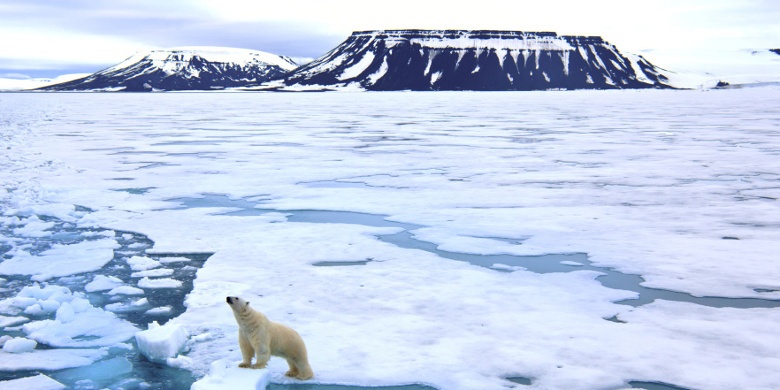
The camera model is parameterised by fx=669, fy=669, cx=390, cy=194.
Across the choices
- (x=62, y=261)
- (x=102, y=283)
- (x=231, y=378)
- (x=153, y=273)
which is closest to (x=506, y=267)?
(x=153, y=273)

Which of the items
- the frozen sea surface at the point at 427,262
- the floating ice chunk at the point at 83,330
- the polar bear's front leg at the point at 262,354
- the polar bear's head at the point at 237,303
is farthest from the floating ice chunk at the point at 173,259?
the polar bear's head at the point at 237,303

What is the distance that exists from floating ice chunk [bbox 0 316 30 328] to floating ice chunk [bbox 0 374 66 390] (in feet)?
3.48

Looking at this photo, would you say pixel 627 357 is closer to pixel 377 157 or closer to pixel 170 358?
pixel 170 358

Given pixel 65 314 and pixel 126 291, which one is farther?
pixel 126 291

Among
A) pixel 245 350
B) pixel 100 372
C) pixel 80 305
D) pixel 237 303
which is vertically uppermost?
pixel 237 303

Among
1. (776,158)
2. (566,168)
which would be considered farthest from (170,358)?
(776,158)

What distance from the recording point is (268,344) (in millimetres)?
4098

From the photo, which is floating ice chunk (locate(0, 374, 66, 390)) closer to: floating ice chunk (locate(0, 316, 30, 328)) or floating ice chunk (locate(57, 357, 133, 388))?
floating ice chunk (locate(57, 357, 133, 388))

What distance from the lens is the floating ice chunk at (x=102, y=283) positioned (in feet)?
19.6

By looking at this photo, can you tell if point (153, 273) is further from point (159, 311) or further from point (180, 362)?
point (180, 362)

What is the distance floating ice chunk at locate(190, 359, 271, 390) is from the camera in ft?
12.5

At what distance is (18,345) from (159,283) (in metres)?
1.59

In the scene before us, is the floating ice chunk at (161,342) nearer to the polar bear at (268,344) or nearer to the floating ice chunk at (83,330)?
the floating ice chunk at (83,330)

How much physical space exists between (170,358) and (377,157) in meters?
12.5
